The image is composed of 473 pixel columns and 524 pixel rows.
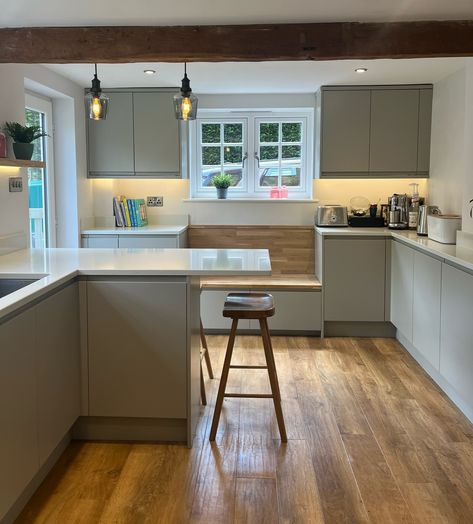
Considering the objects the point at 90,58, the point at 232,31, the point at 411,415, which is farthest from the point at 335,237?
the point at 90,58

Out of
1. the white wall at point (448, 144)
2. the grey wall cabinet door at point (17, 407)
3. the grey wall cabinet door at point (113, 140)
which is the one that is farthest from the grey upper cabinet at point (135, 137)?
the grey wall cabinet door at point (17, 407)

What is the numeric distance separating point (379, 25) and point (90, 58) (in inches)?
62.3

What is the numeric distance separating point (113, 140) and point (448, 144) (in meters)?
2.93

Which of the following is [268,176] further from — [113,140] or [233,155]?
[113,140]

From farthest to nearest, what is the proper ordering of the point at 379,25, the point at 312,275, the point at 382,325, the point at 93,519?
the point at 312,275
the point at 382,325
the point at 379,25
the point at 93,519

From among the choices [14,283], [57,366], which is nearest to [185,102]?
[14,283]

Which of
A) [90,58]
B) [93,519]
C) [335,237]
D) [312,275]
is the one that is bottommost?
[93,519]

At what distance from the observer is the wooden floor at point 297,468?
2.32 m

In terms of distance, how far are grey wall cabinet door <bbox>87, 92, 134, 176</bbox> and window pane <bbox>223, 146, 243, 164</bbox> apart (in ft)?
3.14

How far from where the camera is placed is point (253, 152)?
18.5 ft

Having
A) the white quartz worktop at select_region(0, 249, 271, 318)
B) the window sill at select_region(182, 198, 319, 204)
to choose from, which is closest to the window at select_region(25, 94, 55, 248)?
the white quartz worktop at select_region(0, 249, 271, 318)

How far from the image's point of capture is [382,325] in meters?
4.97

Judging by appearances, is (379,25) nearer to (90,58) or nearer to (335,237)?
(90,58)

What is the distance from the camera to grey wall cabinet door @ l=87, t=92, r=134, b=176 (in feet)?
17.0
